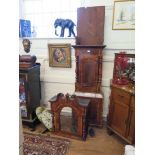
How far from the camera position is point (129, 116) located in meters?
1.99

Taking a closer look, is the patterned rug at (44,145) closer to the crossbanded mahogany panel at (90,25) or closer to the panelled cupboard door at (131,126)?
the panelled cupboard door at (131,126)

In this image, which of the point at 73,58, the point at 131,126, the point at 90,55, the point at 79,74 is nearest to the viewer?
the point at 131,126

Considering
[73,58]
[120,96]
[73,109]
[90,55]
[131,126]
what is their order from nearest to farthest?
[131,126]
[120,96]
[73,109]
[90,55]
[73,58]

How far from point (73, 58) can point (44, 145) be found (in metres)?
1.35

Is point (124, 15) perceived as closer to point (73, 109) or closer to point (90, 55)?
point (90, 55)

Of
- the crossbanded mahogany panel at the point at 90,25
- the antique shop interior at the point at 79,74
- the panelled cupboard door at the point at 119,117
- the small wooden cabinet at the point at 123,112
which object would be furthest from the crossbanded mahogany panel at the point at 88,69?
the panelled cupboard door at the point at 119,117

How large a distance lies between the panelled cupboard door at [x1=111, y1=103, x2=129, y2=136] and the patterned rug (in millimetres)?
686

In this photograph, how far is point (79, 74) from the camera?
242 centimetres

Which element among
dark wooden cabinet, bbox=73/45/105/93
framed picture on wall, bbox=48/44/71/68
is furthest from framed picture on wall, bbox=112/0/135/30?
framed picture on wall, bbox=48/44/71/68

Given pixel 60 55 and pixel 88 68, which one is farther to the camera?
pixel 60 55

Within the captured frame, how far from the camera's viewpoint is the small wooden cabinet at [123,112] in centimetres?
195

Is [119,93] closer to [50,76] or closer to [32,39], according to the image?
[50,76]

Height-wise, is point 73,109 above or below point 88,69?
below

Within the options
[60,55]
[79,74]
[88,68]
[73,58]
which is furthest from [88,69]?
[60,55]
